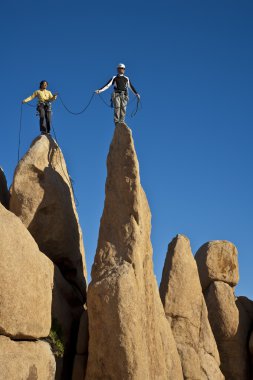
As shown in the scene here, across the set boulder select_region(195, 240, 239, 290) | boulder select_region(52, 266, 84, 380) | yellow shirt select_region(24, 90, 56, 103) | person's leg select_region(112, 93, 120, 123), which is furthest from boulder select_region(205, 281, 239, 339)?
yellow shirt select_region(24, 90, 56, 103)

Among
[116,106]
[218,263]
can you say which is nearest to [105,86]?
[116,106]

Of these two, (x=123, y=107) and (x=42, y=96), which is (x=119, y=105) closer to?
(x=123, y=107)

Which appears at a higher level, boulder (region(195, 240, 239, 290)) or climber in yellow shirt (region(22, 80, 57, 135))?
climber in yellow shirt (region(22, 80, 57, 135))

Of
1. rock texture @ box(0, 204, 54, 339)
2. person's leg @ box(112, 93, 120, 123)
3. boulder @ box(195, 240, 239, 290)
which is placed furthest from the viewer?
boulder @ box(195, 240, 239, 290)

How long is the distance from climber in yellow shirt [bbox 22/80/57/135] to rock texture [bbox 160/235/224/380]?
6444 mm

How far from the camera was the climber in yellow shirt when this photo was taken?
2023 cm

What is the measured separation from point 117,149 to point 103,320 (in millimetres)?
5729

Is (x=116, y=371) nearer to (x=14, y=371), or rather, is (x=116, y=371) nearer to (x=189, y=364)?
(x=14, y=371)

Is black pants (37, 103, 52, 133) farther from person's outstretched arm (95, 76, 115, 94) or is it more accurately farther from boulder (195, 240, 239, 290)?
boulder (195, 240, 239, 290)

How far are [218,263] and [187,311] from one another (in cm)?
550

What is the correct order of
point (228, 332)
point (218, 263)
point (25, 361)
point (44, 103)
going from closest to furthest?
1. point (25, 361)
2. point (44, 103)
3. point (228, 332)
4. point (218, 263)

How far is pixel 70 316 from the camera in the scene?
16766 mm

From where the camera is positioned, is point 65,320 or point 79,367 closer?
point 79,367

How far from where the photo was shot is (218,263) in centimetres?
2464
